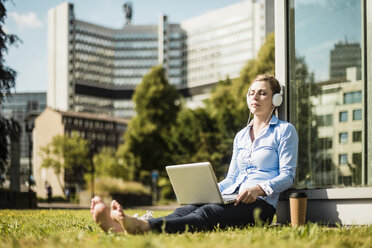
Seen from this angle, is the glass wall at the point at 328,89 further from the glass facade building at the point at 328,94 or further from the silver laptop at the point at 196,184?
the silver laptop at the point at 196,184

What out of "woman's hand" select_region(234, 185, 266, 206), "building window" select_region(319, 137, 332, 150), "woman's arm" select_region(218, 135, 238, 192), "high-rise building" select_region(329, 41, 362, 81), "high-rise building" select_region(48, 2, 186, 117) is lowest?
"woman's hand" select_region(234, 185, 266, 206)

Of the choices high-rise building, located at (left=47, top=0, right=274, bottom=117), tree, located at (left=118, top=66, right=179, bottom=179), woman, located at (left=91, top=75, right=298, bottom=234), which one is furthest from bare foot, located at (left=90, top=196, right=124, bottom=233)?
high-rise building, located at (left=47, top=0, right=274, bottom=117)

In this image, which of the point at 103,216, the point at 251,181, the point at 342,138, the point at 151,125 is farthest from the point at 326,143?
the point at 151,125

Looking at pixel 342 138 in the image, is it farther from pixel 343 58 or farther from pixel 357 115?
pixel 343 58

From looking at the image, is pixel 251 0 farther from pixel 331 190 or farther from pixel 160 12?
pixel 331 190

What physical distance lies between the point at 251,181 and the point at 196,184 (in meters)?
0.56

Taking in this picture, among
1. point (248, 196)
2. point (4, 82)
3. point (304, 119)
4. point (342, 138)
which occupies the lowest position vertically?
point (248, 196)

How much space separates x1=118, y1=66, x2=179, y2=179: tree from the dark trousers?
37490 millimetres

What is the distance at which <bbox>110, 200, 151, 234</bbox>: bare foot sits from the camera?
3365mm

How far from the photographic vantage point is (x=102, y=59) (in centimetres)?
11325

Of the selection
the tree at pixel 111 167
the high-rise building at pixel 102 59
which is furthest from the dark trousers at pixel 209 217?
the high-rise building at pixel 102 59

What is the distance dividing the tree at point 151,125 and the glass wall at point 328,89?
3421 centimetres

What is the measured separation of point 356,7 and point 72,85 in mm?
101781

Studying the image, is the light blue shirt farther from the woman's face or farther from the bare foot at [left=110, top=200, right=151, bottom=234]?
the bare foot at [left=110, top=200, right=151, bottom=234]
